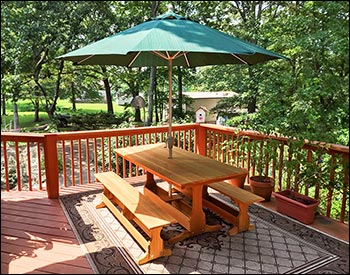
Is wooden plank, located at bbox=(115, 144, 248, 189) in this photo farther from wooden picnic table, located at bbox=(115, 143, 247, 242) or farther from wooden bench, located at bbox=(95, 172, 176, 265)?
→ wooden bench, located at bbox=(95, 172, 176, 265)

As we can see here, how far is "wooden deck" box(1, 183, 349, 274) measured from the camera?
7.73 feet

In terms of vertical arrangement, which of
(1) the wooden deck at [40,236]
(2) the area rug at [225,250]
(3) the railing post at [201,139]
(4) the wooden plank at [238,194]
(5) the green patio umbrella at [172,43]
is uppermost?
(5) the green patio umbrella at [172,43]

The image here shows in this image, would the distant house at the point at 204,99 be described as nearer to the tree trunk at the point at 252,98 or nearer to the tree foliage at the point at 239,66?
the tree foliage at the point at 239,66

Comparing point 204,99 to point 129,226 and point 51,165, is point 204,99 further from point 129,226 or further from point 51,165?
point 129,226

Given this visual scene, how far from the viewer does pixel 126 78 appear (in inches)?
461

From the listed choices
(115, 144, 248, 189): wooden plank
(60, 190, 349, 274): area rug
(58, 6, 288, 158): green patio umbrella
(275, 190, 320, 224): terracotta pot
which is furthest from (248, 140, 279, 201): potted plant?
(58, 6, 288, 158): green patio umbrella

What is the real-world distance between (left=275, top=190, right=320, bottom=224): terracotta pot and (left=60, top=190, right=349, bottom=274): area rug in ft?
0.31

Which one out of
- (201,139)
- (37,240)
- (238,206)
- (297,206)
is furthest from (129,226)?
(201,139)

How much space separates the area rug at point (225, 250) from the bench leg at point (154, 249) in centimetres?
4

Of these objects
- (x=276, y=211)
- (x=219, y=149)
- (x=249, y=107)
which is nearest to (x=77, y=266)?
(x=276, y=211)

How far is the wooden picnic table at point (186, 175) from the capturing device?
264 centimetres

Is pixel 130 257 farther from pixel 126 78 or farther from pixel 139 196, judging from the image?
pixel 126 78

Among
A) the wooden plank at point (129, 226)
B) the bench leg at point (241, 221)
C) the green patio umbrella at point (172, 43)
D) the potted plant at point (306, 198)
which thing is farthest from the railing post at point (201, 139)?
the bench leg at point (241, 221)

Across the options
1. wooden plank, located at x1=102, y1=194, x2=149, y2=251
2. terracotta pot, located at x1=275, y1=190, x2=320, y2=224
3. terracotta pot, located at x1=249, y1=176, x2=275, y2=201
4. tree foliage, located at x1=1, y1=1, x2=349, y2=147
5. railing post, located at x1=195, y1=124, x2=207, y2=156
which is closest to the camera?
wooden plank, located at x1=102, y1=194, x2=149, y2=251
